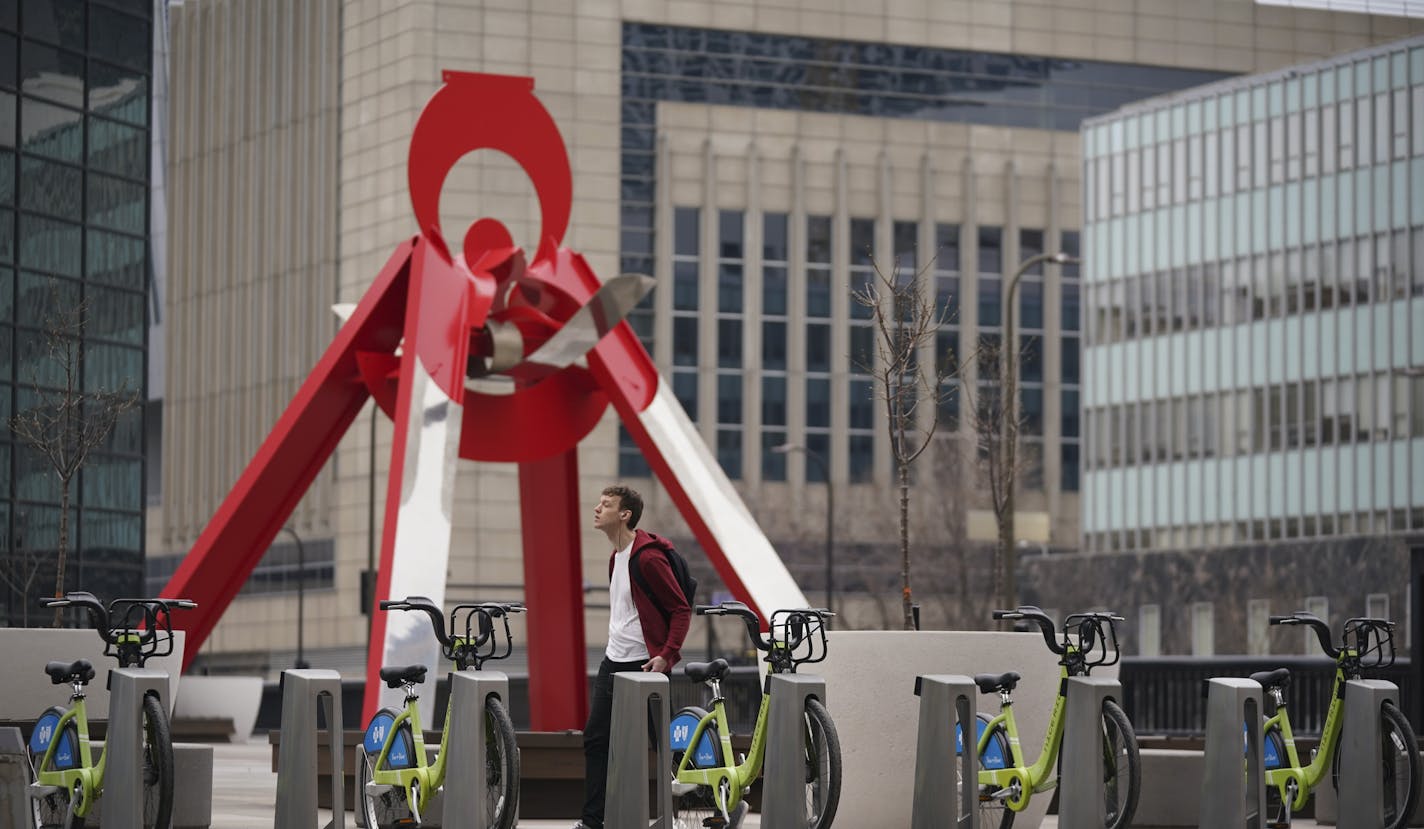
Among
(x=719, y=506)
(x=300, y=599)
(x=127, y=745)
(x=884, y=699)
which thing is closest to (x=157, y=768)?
(x=127, y=745)

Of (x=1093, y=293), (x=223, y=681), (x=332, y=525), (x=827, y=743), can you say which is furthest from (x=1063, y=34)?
(x=827, y=743)

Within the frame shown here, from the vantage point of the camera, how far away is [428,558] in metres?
19.6

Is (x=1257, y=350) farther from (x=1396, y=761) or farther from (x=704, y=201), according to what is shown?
(x=1396, y=761)

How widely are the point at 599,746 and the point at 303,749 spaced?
1519mm

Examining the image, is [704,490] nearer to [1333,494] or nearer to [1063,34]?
[1333,494]

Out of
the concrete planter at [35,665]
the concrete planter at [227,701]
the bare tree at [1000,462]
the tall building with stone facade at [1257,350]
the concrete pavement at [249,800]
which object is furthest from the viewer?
the tall building with stone facade at [1257,350]

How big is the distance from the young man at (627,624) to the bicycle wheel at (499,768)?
561 mm

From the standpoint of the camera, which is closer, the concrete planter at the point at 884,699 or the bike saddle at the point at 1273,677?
the bike saddle at the point at 1273,677

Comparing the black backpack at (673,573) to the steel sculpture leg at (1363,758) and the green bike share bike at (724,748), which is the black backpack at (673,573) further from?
the steel sculpture leg at (1363,758)

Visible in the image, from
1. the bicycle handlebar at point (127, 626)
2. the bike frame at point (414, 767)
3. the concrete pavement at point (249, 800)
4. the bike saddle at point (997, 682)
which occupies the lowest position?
the concrete pavement at point (249, 800)

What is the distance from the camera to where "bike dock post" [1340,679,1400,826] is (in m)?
13.5

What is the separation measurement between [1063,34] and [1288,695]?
7342 cm

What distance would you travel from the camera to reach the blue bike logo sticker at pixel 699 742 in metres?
12.7

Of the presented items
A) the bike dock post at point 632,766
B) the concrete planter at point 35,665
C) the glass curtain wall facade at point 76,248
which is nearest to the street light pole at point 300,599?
the glass curtain wall facade at point 76,248
